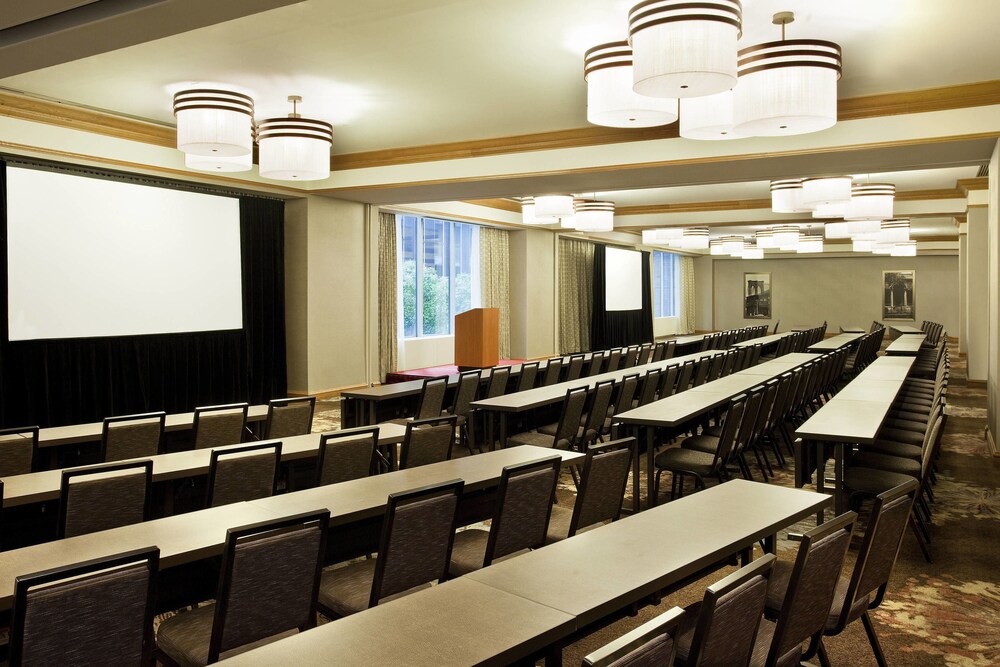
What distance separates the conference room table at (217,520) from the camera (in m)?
2.39

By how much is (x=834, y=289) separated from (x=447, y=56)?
2460 centimetres

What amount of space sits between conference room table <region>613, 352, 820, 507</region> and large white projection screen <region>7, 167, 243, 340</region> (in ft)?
19.0


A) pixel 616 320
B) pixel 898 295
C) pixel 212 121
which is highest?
pixel 212 121

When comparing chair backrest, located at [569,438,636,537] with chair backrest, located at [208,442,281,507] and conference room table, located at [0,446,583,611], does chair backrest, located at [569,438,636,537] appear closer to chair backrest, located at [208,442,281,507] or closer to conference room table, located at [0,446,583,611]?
conference room table, located at [0,446,583,611]

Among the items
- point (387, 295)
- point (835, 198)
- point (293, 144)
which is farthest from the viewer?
point (387, 295)

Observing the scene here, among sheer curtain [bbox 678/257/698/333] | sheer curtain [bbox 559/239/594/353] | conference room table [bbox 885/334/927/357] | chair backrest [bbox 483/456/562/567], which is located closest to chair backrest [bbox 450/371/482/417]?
chair backrest [bbox 483/456/562/567]

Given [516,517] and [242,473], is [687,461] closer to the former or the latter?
[516,517]

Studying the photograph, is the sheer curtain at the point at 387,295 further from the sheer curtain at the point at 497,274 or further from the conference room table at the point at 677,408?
the conference room table at the point at 677,408

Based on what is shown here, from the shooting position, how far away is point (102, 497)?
3.16 m

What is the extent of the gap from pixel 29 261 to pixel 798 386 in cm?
787

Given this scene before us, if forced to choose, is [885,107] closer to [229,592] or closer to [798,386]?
[798,386]

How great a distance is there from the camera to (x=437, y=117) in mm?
7762

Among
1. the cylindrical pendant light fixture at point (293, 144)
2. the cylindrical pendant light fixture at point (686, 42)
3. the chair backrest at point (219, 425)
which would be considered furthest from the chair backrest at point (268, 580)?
the cylindrical pendant light fixture at point (293, 144)

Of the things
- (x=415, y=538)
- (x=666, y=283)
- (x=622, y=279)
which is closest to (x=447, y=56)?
(x=415, y=538)
